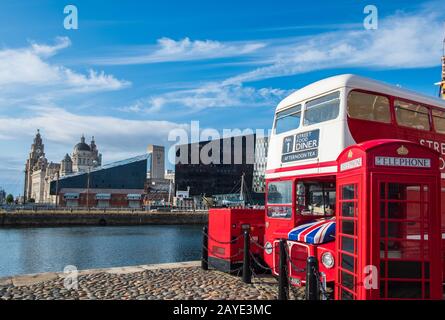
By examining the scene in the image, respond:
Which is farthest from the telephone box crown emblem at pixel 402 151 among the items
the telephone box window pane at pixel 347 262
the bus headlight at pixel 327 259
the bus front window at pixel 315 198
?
the bus front window at pixel 315 198

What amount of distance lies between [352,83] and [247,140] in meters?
113

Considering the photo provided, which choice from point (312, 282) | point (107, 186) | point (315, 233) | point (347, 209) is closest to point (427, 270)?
point (347, 209)

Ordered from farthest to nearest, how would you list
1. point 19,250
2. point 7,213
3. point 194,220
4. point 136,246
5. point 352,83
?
point 194,220, point 7,213, point 136,246, point 19,250, point 352,83

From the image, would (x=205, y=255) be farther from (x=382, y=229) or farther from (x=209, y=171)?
(x=209, y=171)

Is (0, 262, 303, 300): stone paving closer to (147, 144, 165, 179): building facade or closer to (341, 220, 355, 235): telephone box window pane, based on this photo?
(341, 220, 355, 235): telephone box window pane

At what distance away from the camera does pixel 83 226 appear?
65.9 meters

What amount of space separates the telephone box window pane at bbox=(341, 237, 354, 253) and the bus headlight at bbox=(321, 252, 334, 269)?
2.46 feet

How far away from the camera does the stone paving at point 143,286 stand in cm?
959

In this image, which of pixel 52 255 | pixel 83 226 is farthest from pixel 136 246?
pixel 83 226

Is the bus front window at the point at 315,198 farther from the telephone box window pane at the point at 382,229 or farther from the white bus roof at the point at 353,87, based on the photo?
the telephone box window pane at the point at 382,229

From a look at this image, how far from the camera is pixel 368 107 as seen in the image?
31.6 ft

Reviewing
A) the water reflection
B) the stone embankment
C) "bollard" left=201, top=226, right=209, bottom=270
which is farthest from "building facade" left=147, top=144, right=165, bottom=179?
"bollard" left=201, top=226, right=209, bottom=270

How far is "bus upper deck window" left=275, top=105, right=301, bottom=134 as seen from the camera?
10852 mm
